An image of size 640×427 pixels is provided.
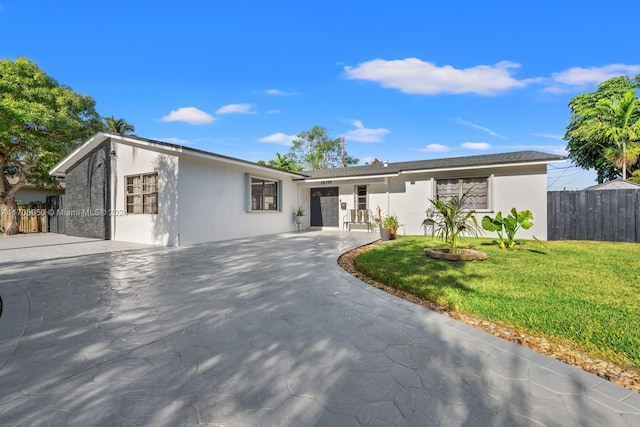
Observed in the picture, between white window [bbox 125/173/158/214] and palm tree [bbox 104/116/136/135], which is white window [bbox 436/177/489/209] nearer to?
white window [bbox 125/173/158/214]

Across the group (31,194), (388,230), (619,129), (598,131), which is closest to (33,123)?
(31,194)

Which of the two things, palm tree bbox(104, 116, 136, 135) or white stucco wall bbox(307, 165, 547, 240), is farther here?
palm tree bbox(104, 116, 136, 135)

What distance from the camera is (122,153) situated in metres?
10.5

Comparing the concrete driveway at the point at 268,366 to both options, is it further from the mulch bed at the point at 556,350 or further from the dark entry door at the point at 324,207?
the dark entry door at the point at 324,207

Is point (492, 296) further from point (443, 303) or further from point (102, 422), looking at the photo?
point (102, 422)

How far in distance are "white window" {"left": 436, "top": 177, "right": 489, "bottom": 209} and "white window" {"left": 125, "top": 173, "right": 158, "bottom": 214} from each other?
1051cm

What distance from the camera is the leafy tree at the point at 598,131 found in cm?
1870

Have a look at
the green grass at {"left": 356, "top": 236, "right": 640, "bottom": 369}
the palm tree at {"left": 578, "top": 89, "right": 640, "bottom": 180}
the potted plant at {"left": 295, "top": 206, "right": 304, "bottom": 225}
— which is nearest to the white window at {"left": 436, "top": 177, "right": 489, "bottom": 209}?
the green grass at {"left": 356, "top": 236, "right": 640, "bottom": 369}

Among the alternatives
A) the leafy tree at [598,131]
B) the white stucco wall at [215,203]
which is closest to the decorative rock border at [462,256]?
the white stucco wall at [215,203]

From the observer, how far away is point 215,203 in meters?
9.98

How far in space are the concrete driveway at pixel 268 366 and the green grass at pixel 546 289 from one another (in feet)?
1.98

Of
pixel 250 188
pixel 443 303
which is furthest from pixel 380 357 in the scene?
pixel 250 188

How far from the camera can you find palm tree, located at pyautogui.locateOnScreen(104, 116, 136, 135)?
2342 centimetres

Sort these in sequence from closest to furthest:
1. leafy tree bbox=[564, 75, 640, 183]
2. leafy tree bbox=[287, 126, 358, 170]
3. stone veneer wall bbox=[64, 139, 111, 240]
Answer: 1. stone veneer wall bbox=[64, 139, 111, 240]
2. leafy tree bbox=[564, 75, 640, 183]
3. leafy tree bbox=[287, 126, 358, 170]
